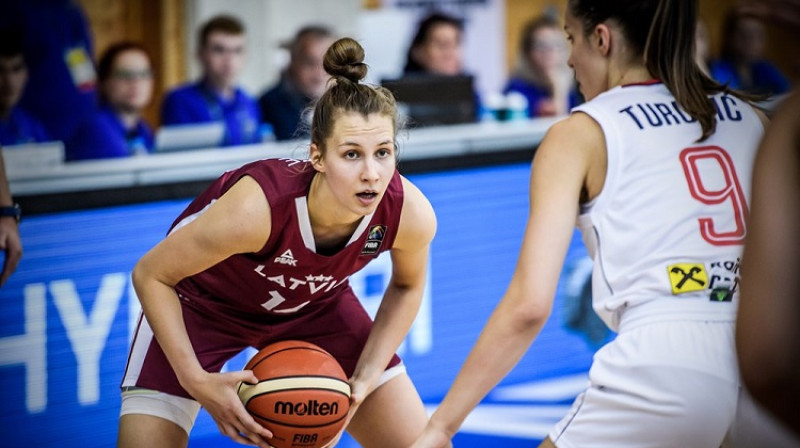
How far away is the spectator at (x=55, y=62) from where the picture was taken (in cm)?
687

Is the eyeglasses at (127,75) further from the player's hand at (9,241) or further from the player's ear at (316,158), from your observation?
the player's ear at (316,158)

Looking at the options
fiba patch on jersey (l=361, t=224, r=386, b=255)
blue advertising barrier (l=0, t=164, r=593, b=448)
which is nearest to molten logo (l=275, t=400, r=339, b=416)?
fiba patch on jersey (l=361, t=224, r=386, b=255)

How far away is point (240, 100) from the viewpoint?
706 cm

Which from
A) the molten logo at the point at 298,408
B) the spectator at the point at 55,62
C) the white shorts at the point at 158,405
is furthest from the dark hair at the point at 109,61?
the molten logo at the point at 298,408

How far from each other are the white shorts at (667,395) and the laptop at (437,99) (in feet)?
11.6

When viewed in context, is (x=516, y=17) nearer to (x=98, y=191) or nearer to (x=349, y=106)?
(x=98, y=191)

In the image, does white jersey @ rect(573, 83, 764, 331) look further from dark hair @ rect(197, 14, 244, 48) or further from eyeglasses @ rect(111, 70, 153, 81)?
dark hair @ rect(197, 14, 244, 48)

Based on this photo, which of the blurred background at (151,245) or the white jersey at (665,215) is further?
the blurred background at (151,245)

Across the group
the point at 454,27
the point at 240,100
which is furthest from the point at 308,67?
the point at 454,27

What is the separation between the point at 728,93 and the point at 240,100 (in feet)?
16.0

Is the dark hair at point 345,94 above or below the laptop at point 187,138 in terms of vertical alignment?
above

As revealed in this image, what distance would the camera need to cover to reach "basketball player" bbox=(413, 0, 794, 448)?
229 centimetres

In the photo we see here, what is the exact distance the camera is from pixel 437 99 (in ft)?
19.5

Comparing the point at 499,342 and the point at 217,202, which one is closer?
the point at 499,342
